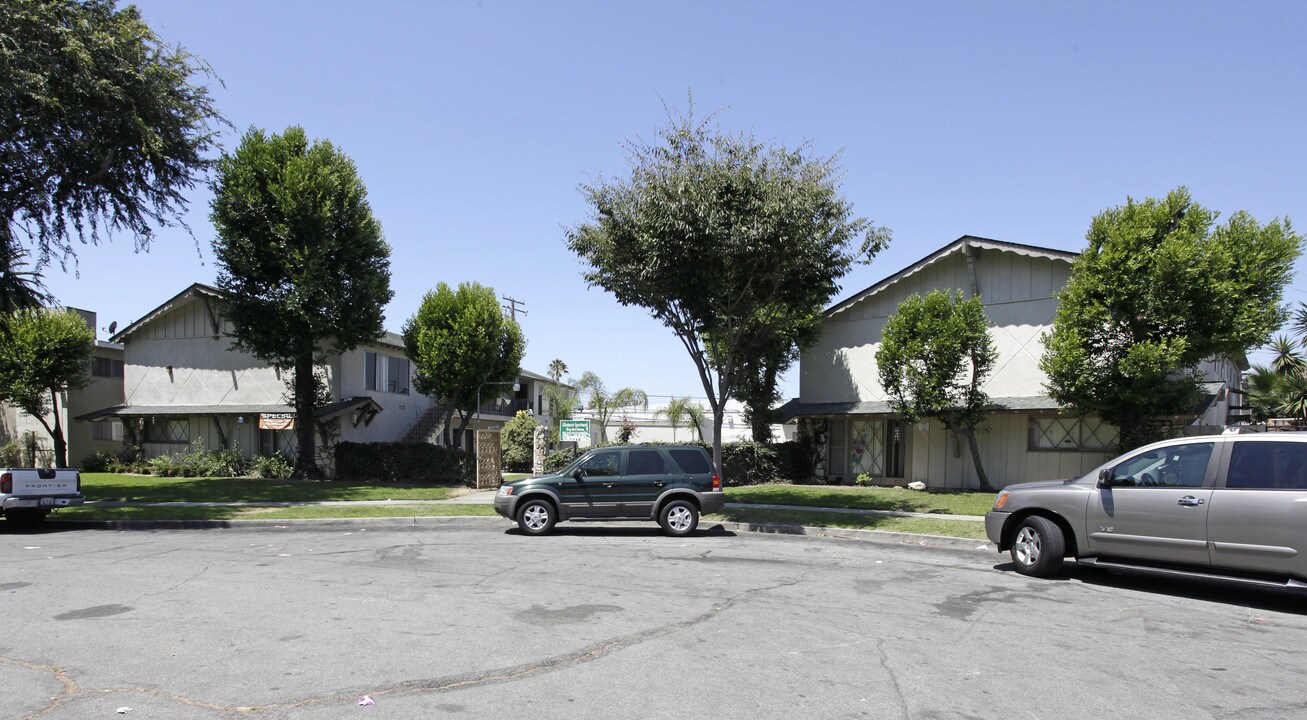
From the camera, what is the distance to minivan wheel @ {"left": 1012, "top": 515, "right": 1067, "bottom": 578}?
33.0 feet

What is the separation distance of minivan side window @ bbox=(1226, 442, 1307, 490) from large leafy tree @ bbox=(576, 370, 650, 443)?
47068 mm

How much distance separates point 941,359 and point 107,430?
34.5 metres

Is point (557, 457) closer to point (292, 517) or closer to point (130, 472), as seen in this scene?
point (292, 517)

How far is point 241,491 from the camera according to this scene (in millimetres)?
22969

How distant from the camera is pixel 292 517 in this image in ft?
56.0

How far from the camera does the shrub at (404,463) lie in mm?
27797

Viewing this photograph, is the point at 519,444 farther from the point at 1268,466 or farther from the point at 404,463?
the point at 1268,466

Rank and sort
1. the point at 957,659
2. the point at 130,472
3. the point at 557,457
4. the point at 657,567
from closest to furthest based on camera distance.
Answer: the point at 957,659
the point at 657,567
the point at 557,457
the point at 130,472

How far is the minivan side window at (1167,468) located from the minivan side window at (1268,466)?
288mm

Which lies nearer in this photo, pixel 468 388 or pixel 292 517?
pixel 292 517

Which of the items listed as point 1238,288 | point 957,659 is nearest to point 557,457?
point 1238,288

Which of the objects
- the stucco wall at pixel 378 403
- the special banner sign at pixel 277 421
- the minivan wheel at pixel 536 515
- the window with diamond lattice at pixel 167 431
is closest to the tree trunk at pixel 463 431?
the stucco wall at pixel 378 403

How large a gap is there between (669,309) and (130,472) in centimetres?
2628

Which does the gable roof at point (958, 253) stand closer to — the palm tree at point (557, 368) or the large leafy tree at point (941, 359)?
the large leafy tree at point (941, 359)
